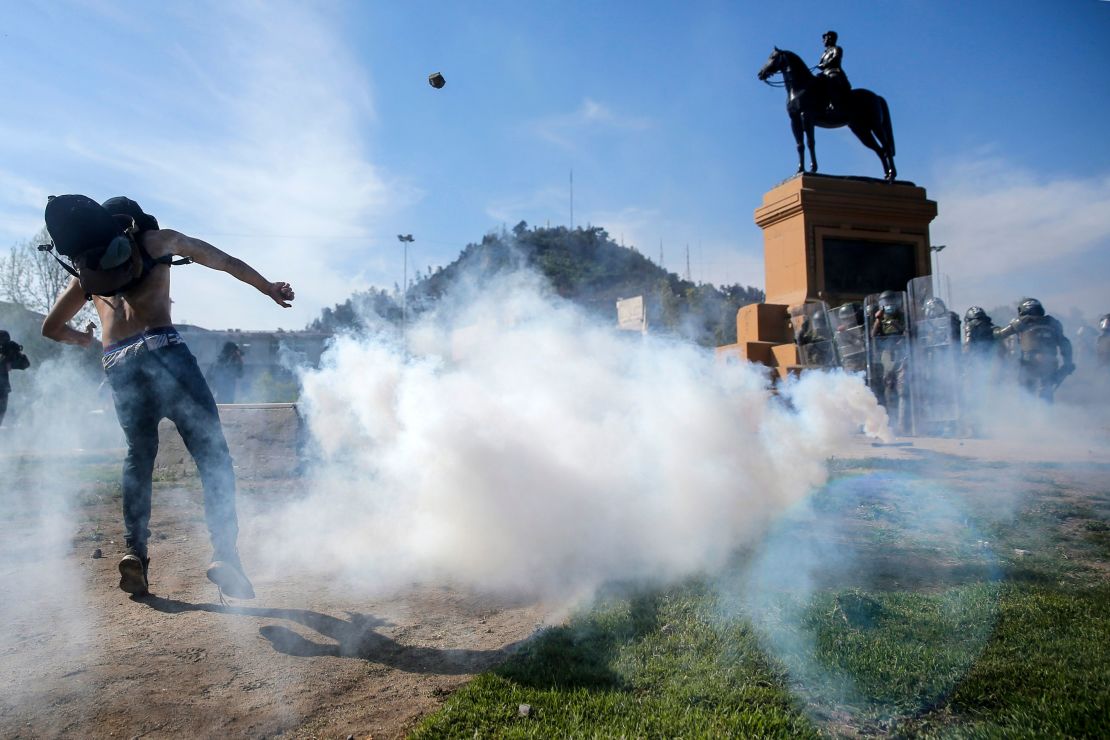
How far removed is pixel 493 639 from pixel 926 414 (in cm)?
945

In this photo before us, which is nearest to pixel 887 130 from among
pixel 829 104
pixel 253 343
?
pixel 829 104

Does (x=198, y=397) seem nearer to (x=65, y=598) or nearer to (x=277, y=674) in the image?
(x=65, y=598)

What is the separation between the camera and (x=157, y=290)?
3875 millimetres

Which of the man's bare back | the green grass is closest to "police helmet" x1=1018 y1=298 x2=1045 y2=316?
the green grass

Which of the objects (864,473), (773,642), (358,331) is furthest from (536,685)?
(864,473)

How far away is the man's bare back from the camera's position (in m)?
3.83

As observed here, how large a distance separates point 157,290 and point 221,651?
2.10m

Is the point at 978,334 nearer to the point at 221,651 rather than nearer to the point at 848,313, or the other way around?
the point at 848,313

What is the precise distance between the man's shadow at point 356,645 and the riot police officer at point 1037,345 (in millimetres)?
11369

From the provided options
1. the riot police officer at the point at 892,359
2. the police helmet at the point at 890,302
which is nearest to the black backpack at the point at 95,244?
the riot police officer at the point at 892,359

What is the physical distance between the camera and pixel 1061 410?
484 inches

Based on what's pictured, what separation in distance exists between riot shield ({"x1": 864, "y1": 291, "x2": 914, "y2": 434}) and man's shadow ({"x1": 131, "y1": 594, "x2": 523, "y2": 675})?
30.6 ft

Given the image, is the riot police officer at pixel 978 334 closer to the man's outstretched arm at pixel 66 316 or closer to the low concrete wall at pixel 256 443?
the low concrete wall at pixel 256 443

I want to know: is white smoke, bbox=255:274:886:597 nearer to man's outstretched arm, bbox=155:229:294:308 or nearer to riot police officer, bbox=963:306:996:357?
man's outstretched arm, bbox=155:229:294:308
